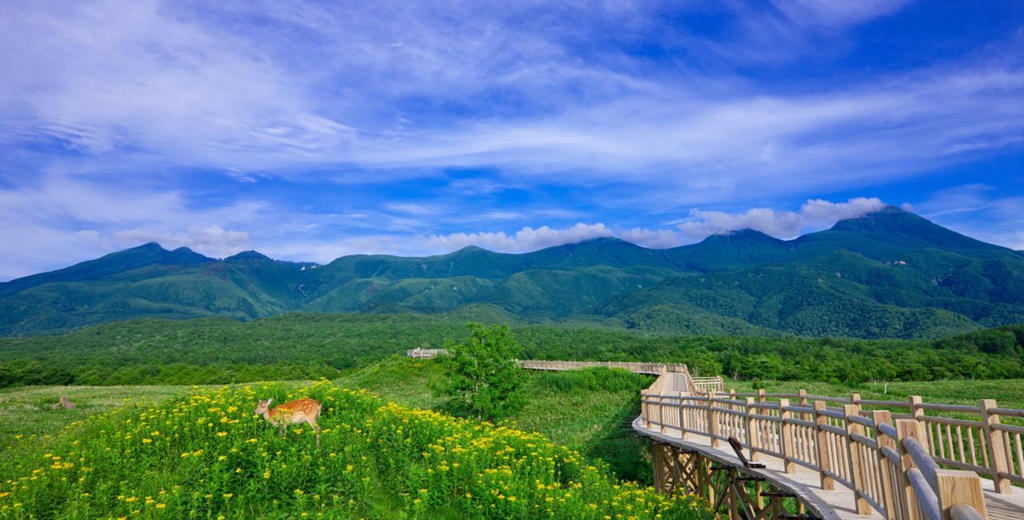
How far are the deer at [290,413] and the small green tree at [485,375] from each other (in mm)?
18888

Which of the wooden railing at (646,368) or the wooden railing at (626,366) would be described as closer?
the wooden railing at (646,368)

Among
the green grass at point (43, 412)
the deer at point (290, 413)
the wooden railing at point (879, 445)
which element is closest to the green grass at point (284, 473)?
the deer at point (290, 413)

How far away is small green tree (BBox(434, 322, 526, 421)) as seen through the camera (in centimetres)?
3048

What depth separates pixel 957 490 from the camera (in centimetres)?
247

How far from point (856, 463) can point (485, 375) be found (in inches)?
976

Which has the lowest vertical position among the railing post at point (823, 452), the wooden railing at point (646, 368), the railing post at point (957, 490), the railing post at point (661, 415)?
the wooden railing at point (646, 368)

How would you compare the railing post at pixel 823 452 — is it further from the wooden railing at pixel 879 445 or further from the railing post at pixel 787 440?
the railing post at pixel 787 440

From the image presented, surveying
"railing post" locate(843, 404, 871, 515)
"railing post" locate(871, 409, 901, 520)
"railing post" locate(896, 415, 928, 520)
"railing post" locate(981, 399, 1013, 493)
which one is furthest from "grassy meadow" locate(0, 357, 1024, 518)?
"railing post" locate(896, 415, 928, 520)

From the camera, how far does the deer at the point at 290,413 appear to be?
37.3 feet

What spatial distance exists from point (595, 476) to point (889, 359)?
7124 centimetres

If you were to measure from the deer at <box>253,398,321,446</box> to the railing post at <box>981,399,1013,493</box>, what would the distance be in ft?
35.6

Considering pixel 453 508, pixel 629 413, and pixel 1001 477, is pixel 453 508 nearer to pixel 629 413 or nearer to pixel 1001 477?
pixel 1001 477

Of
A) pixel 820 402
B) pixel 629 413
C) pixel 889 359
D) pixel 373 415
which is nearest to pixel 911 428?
pixel 820 402

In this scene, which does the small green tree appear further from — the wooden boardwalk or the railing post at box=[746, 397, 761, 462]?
the railing post at box=[746, 397, 761, 462]
